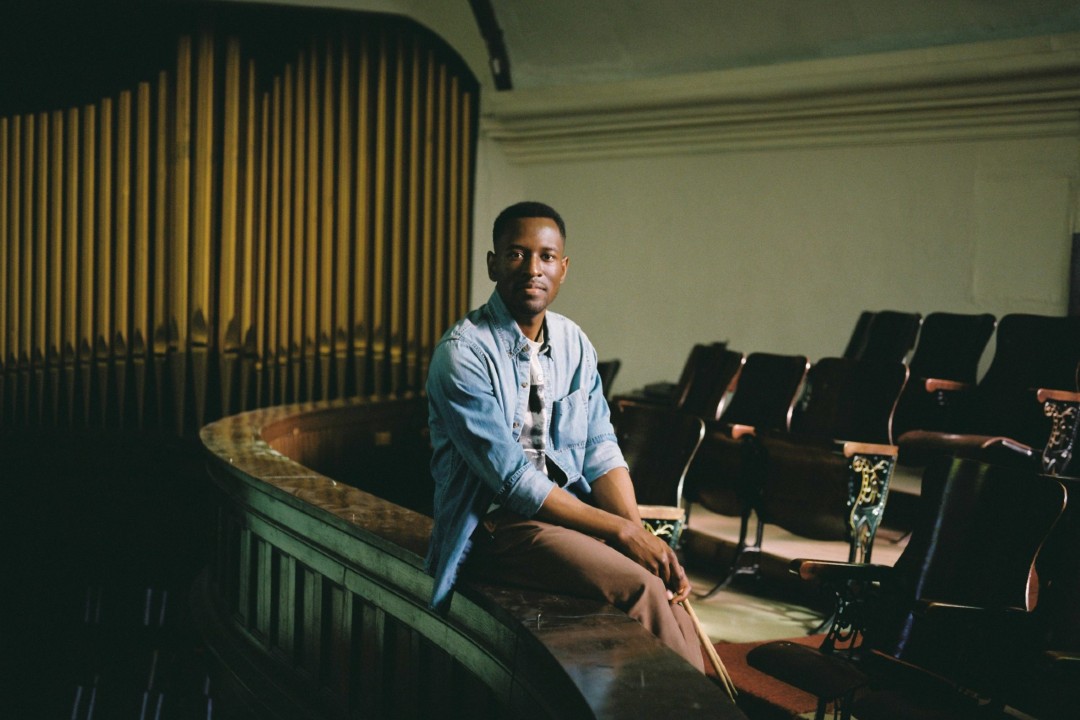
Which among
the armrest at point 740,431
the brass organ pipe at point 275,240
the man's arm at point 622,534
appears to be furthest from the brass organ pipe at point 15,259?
the man's arm at point 622,534

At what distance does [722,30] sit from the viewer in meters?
5.32

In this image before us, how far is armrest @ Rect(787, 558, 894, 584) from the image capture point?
2205 mm

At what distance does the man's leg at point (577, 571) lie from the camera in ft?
5.42

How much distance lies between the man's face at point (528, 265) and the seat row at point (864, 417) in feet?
3.76

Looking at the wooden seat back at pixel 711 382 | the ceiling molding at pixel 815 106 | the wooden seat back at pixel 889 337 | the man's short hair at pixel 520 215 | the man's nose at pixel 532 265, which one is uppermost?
the ceiling molding at pixel 815 106

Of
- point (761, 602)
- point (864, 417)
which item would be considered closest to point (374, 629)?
point (761, 602)

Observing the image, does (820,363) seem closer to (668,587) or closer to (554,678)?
(668,587)

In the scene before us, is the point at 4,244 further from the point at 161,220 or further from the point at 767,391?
the point at 767,391

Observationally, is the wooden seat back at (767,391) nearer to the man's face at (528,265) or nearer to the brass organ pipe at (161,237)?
the man's face at (528,265)

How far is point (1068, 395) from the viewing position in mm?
3520

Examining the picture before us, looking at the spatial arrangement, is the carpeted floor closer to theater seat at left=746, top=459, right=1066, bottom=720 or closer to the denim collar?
theater seat at left=746, top=459, right=1066, bottom=720

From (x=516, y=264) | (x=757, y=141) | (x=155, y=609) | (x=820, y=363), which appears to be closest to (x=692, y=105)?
(x=757, y=141)

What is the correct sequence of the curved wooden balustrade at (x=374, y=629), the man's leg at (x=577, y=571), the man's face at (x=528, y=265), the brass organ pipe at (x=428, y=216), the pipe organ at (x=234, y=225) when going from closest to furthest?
the curved wooden balustrade at (x=374, y=629)
the man's leg at (x=577, y=571)
the man's face at (x=528, y=265)
the pipe organ at (x=234, y=225)
the brass organ pipe at (x=428, y=216)

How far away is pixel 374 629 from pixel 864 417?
213cm
